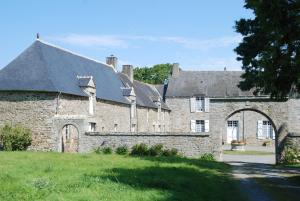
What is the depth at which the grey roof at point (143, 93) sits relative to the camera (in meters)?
40.2

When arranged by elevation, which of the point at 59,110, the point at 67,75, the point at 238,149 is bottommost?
the point at 238,149

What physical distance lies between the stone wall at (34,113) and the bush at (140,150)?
4.55 metres

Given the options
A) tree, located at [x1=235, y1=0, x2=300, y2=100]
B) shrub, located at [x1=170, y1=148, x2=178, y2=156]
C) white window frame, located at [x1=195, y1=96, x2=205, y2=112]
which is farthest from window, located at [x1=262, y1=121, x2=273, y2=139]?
tree, located at [x1=235, y1=0, x2=300, y2=100]

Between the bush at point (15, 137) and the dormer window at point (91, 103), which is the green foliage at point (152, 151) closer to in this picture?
the dormer window at point (91, 103)

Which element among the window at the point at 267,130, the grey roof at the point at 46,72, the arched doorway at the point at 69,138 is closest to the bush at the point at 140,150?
the arched doorway at the point at 69,138

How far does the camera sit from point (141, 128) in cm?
3909

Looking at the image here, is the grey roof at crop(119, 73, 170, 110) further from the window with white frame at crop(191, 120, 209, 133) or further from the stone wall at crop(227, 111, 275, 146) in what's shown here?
the stone wall at crop(227, 111, 275, 146)

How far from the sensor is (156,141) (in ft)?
84.7

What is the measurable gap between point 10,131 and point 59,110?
289 cm

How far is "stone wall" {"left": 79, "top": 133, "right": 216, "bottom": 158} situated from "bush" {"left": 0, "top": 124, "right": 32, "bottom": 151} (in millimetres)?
3028

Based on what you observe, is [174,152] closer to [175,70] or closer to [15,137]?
[15,137]

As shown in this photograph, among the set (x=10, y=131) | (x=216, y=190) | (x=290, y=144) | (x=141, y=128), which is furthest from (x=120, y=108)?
(x=216, y=190)

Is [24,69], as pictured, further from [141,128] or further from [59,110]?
[141,128]

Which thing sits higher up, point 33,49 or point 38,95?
point 33,49
